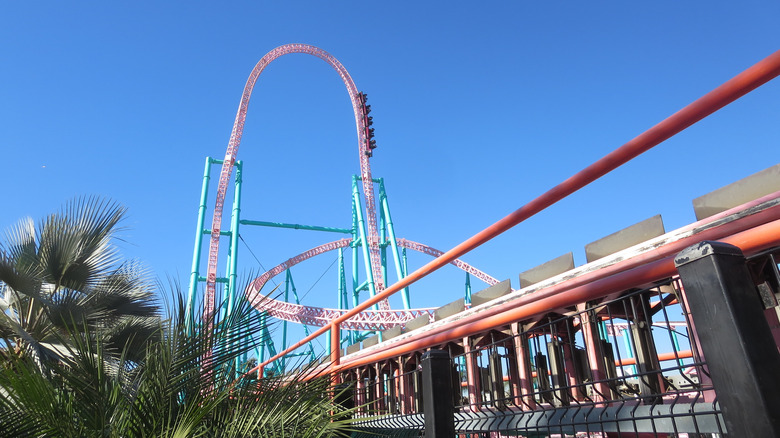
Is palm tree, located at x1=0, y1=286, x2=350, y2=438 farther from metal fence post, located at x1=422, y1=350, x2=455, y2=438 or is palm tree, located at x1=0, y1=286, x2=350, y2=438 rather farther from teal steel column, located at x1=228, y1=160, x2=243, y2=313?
teal steel column, located at x1=228, y1=160, x2=243, y2=313

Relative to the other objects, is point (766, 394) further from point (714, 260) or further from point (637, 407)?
point (637, 407)

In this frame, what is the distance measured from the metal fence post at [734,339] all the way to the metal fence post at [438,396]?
939 millimetres

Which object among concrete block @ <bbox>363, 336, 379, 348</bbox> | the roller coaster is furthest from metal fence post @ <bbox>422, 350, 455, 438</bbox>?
concrete block @ <bbox>363, 336, 379, 348</bbox>

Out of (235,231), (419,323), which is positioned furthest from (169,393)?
(235,231)

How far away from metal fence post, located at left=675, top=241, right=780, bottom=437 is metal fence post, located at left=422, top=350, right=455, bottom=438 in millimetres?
939

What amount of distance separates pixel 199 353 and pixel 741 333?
6.17 ft

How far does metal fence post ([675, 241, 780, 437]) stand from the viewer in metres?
0.80

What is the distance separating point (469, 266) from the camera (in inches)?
1055

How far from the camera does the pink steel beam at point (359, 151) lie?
2083 cm

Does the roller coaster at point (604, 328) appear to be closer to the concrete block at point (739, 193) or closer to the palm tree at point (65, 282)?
the concrete block at point (739, 193)

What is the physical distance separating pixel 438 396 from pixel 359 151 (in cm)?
2219

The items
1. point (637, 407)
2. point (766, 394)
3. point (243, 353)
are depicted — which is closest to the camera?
point (766, 394)

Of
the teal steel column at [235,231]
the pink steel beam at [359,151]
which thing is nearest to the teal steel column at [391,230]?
the pink steel beam at [359,151]

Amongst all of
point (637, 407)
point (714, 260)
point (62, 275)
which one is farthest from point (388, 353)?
point (62, 275)
